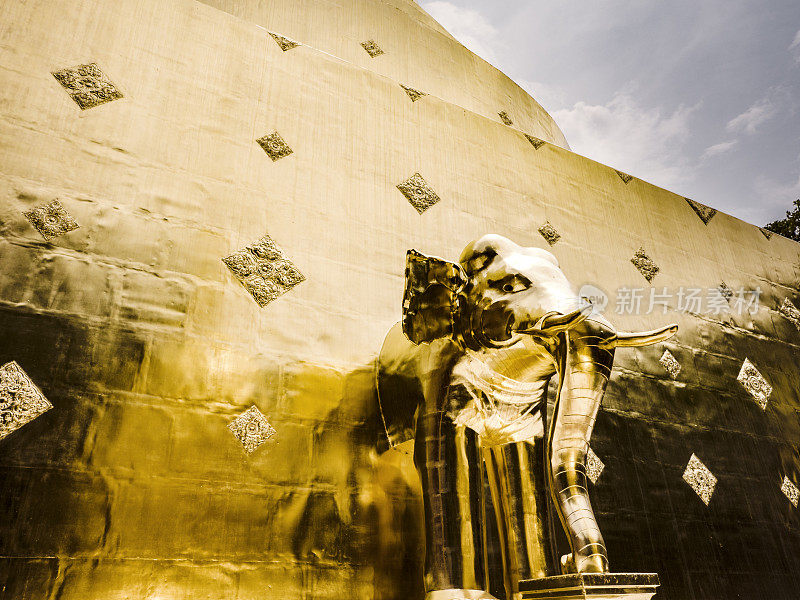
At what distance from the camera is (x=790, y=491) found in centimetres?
265

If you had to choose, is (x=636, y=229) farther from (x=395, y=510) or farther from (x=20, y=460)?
(x=20, y=460)

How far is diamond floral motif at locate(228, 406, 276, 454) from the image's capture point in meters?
1.66

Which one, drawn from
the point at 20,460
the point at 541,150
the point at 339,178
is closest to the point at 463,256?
the point at 339,178

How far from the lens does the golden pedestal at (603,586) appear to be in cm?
114

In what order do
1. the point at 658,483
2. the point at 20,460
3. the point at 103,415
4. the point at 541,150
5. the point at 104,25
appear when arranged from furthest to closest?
the point at 541,150 → the point at 658,483 → the point at 104,25 → the point at 103,415 → the point at 20,460

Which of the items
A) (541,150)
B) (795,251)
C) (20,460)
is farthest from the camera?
(795,251)

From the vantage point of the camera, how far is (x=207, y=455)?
160cm

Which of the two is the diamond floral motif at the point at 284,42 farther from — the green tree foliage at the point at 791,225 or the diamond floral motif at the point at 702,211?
the green tree foliage at the point at 791,225

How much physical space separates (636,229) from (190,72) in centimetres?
220

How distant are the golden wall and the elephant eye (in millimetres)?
601

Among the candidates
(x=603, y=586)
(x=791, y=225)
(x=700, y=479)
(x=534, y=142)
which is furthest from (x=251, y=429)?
(x=791, y=225)

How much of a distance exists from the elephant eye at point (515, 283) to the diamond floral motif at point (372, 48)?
267 cm

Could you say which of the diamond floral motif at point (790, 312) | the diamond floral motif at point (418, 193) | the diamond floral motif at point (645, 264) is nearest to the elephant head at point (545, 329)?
the diamond floral motif at point (418, 193)
